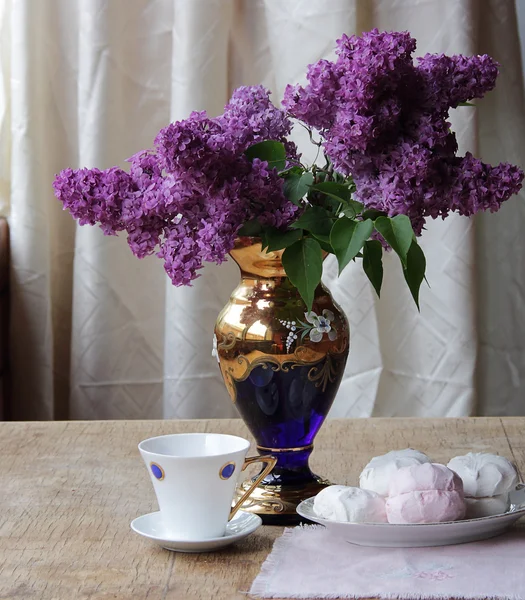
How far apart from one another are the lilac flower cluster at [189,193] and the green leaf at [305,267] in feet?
0.09

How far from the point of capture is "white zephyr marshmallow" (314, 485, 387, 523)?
68cm

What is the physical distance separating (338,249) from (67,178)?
0.24 metres

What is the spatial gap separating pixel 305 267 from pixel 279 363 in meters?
0.10

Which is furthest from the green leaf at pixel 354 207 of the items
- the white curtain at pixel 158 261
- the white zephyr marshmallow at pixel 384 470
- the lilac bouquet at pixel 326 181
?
the white curtain at pixel 158 261

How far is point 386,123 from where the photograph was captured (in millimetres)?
739

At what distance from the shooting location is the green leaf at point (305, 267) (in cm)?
74

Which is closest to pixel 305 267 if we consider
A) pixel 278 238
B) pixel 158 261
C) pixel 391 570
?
pixel 278 238

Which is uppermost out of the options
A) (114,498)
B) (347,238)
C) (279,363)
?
(347,238)

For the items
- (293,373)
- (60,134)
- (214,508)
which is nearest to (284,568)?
(214,508)

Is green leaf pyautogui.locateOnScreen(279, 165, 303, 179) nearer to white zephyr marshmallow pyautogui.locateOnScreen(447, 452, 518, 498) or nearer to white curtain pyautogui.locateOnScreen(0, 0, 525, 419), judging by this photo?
white zephyr marshmallow pyautogui.locateOnScreen(447, 452, 518, 498)

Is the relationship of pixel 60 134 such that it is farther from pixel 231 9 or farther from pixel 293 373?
pixel 293 373

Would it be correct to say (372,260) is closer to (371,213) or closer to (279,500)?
(371,213)

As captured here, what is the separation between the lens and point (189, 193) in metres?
0.73

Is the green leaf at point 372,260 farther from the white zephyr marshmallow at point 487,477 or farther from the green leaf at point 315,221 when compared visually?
the white zephyr marshmallow at point 487,477
